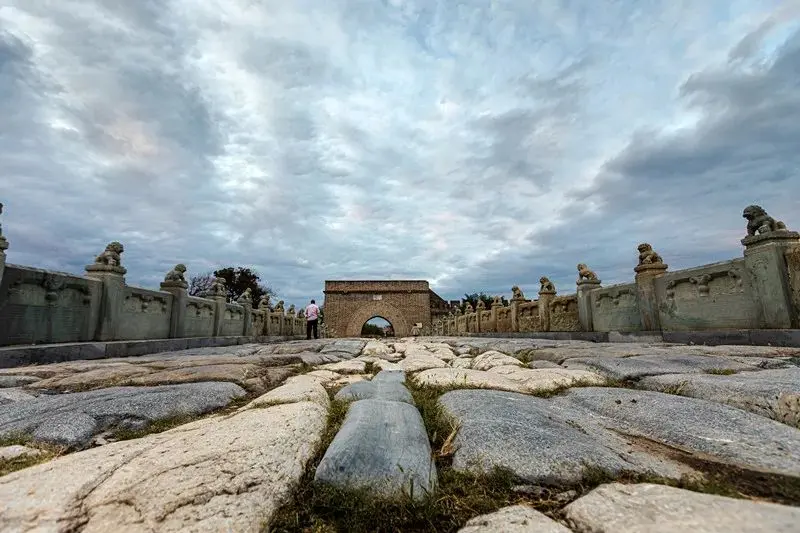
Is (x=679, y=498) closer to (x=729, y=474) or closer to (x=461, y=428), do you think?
(x=729, y=474)

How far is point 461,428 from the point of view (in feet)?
4.66

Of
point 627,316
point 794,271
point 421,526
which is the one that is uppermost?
point 794,271

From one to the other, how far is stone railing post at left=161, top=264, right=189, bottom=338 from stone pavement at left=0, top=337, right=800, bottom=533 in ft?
22.4

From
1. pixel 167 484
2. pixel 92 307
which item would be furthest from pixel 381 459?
pixel 92 307

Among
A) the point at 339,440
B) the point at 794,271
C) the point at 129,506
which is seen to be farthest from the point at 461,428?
the point at 794,271

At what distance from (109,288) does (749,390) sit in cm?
805

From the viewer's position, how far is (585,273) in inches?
363

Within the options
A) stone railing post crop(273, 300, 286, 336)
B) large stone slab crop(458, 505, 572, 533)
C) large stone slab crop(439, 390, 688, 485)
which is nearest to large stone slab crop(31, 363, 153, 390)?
large stone slab crop(439, 390, 688, 485)

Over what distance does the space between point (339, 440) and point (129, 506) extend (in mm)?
552

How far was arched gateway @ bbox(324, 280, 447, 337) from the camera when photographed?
31.1m

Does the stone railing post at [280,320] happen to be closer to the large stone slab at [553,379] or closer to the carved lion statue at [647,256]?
the carved lion statue at [647,256]

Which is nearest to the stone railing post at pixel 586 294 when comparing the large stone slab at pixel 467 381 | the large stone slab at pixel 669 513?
the large stone slab at pixel 467 381

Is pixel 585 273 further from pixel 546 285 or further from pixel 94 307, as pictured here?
pixel 94 307

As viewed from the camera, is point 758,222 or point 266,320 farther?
point 266,320
